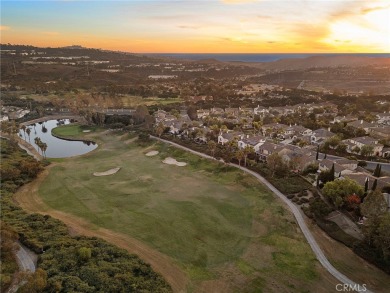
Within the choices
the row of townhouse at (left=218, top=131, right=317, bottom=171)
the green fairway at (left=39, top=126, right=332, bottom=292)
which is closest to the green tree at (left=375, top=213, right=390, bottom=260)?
the green fairway at (left=39, top=126, right=332, bottom=292)

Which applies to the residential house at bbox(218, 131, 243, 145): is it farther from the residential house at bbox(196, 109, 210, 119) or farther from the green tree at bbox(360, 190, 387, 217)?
the green tree at bbox(360, 190, 387, 217)

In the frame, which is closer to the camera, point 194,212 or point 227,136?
point 194,212

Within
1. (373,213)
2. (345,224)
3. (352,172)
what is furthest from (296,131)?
(373,213)

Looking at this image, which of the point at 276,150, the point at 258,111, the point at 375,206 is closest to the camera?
the point at 375,206

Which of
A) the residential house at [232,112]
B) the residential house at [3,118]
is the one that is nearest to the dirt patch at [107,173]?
the residential house at [232,112]

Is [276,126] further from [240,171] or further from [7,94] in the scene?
[7,94]

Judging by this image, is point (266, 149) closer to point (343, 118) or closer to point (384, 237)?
point (384, 237)
